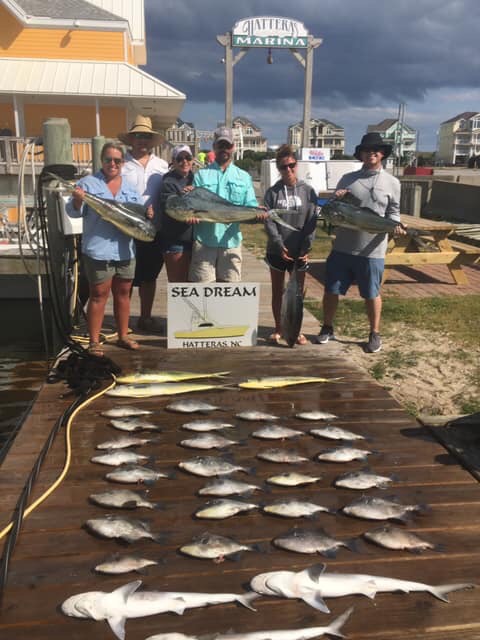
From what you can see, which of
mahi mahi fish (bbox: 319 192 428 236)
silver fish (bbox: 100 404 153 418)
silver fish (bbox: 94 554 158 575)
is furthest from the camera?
mahi mahi fish (bbox: 319 192 428 236)

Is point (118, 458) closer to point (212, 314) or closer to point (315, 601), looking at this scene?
point (315, 601)

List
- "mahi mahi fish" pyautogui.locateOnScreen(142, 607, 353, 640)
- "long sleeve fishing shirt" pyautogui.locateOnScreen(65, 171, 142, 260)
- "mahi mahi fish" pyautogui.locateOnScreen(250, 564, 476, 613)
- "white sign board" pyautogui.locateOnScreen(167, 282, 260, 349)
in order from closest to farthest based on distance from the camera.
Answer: "mahi mahi fish" pyautogui.locateOnScreen(142, 607, 353, 640) → "mahi mahi fish" pyautogui.locateOnScreen(250, 564, 476, 613) → "long sleeve fishing shirt" pyautogui.locateOnScreen(65, 171, 142, 260) → "white sign board" pyautogui.locateOnScreen(167, 282, 260, 349)

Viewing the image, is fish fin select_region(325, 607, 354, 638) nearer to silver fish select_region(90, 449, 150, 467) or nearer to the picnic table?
silver fish select_region(90, 449, 150, 467)

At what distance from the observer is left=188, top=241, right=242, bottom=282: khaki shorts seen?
529 cm

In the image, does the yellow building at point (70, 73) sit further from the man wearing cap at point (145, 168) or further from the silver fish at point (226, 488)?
the silver fish at point (226, 488)

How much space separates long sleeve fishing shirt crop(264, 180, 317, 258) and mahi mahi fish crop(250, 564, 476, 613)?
11.1 ft

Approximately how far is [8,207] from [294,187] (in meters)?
7.72

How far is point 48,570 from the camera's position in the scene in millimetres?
2342

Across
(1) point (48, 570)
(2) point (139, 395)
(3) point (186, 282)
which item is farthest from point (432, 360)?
(1) point (48, 570)

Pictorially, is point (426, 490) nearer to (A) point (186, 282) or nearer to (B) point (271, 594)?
(B) point (271, 594)

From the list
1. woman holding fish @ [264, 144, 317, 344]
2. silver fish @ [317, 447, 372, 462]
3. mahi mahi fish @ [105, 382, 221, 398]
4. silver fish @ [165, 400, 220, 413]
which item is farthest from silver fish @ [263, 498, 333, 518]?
woman holding fish @ [264, 144, 317, 344]

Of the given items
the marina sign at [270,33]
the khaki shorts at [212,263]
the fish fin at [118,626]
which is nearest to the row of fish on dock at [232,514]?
the fish fin at [118,626]

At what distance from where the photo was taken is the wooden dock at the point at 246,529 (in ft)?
6.87

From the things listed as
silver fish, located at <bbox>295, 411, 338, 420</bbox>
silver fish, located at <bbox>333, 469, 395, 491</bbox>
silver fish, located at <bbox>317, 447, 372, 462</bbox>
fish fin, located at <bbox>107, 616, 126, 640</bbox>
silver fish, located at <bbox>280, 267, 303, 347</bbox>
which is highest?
silver fish, located at <bbox>280, 267, 303, 347</bbox>
